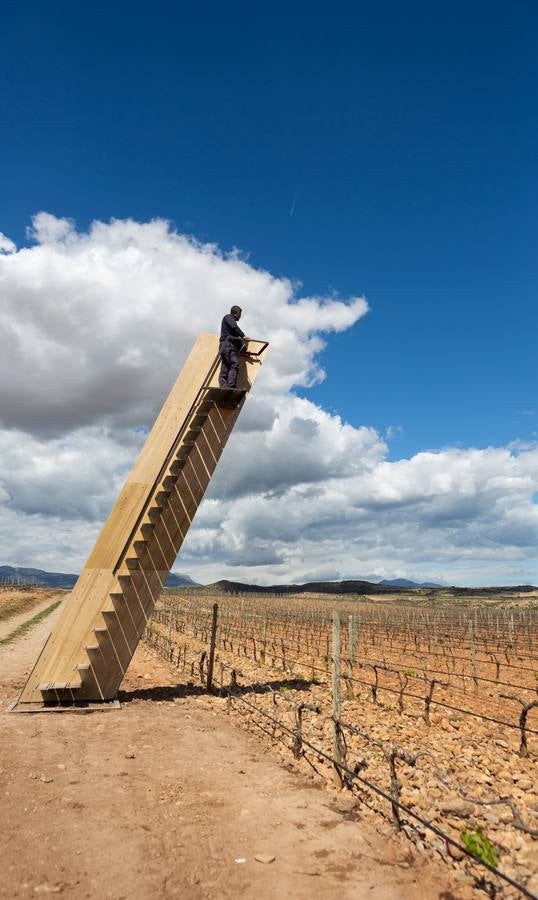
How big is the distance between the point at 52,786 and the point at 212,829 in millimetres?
2655

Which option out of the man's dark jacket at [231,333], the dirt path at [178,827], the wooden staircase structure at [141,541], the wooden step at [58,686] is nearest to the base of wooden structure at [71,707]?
the wooden staircase structure at [141,541]

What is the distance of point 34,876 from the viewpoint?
516 centimetres

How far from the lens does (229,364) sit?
563 inches

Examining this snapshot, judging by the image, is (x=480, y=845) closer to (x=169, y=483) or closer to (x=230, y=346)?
(x=169, y=483)

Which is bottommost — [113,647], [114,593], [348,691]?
[348,691]

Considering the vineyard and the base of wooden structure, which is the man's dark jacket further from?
the base of wooden structure

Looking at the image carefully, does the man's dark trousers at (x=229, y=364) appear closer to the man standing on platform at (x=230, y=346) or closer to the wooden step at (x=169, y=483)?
the man standing on platform at (x=230, y=346)

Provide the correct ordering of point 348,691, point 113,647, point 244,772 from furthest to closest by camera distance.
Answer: point 348,691
point 113,647
point 244,772

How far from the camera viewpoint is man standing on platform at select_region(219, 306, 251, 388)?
14234 mm

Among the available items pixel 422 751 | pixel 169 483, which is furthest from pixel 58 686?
pixel 422 751

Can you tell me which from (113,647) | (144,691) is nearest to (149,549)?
(113,647)

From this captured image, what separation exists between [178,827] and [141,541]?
7.61 meters

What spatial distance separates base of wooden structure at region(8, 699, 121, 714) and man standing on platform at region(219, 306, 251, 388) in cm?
840

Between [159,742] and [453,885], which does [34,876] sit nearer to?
[453,885]
